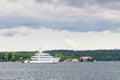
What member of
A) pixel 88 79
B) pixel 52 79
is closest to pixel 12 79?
pixel 52 79

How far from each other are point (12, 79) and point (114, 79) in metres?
27.4

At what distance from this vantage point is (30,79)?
135 meters

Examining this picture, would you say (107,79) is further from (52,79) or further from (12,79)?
(12,79)

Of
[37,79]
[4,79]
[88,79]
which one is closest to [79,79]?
[88,79]

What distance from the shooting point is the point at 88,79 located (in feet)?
445

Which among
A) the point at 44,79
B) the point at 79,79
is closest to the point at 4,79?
the point at 44,79

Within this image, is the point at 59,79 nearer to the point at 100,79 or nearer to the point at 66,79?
the point at 66,79

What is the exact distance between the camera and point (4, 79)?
13538 cm

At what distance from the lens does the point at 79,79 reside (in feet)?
439

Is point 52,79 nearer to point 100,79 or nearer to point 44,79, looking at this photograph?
point 44,79

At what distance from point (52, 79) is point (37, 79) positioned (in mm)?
4027

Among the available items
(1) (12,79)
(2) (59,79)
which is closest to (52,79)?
(2) (59,79)

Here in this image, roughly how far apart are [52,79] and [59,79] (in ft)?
6.14

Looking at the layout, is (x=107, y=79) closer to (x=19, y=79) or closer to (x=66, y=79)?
(x=66, y=79)
